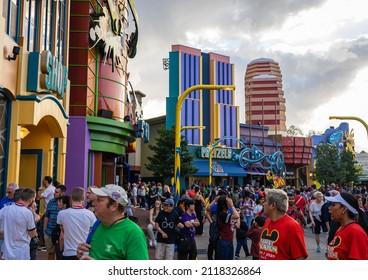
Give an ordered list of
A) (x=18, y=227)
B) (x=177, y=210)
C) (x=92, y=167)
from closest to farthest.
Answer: (x=18, y=227) → (x=177, y=210) → (x=92, y=167)

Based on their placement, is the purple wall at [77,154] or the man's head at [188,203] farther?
the purple wall at [77,154]

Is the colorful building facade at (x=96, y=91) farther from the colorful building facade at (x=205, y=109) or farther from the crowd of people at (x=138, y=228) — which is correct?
the colorful building facade at (x=205, y=109)

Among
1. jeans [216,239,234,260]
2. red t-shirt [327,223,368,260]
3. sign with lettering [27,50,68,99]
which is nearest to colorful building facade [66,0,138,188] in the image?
sign with lettering [27,50,68,99]

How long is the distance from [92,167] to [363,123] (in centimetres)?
1208

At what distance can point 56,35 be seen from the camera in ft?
47.9

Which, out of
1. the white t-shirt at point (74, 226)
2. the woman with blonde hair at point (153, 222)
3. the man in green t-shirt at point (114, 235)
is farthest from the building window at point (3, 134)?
the man in green t-shirt at point (114, 235)

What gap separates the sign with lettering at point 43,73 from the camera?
11609 mm

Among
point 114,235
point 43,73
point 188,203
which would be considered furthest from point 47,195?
point 114,235

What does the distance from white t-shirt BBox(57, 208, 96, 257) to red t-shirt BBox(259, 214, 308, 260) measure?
2.87 metres

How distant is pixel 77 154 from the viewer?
1800 cm

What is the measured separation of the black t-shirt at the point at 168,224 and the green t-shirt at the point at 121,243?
446cm

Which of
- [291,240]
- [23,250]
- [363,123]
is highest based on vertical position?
[363,123]

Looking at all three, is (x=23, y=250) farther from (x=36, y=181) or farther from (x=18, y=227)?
(x=36, y=181)

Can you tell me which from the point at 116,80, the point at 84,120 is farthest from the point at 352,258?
the point at 116,80
